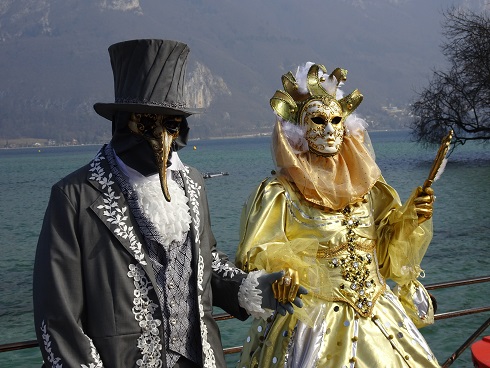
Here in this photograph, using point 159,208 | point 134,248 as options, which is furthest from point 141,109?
point 134,248

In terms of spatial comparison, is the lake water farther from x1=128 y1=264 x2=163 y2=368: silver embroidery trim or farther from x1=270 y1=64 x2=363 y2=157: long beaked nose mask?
x1=128 y1=264 x2=163 y2=368: silver embroidery trim

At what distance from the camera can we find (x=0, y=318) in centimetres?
1309

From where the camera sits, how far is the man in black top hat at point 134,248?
2734mm

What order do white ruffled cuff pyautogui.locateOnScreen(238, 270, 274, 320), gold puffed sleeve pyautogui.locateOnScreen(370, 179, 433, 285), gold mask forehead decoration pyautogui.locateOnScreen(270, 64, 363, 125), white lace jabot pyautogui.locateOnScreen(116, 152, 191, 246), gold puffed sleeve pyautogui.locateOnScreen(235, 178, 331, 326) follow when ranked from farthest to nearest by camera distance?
1. gold mask forehead decoration pyautogui.locateOnScreen(270, 64, 363, 125)
2. gold puffed sleeve pyautogui.locateOnScreen(370, 179, 433, 285)
3. gold puffed sleeve pyautogui.locateOnScreen(235, 178, 331, 326)
4. white ruffled cuff pyautogui.locateOnScreen(238, 270, 274, 320)
5. white lace jabot pyautogui.locateOnScreen(116, 152, 191, 246)

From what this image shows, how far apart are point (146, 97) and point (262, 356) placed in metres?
1.95

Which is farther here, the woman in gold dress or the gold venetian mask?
the gold venetian mask

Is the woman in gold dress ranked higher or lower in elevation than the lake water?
higher

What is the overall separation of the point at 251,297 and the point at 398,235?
1558mm

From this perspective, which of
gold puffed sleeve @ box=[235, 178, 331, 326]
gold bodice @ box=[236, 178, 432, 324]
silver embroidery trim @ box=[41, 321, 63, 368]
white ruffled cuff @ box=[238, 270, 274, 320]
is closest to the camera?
silver embroidery trim @ box=[41, 321, 63, 368]

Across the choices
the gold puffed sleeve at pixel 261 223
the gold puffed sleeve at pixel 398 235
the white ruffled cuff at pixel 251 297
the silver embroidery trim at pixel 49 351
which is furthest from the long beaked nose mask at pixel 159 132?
the gold puffed sleeve at pixel 398 235

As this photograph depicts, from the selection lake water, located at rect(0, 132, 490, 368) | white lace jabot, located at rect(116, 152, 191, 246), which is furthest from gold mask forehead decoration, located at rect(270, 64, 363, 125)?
lake water, located at rect(0, 132, 490, 368)

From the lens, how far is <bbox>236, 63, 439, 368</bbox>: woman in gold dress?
4.20 metres

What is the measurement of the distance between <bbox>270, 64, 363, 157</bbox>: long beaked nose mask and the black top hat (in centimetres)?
169

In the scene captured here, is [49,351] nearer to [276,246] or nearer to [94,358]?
[94,358]
